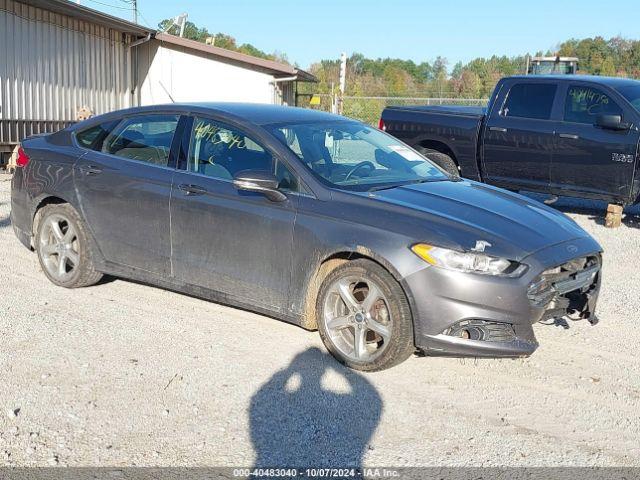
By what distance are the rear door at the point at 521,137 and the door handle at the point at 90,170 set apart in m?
6.43

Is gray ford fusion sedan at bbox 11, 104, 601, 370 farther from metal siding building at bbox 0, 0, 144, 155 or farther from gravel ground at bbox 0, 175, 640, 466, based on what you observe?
metal siding building at bbox 0, 0, 144, 155

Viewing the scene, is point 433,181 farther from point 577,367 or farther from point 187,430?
point 187,430

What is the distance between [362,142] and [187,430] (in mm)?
2880

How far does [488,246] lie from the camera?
13.9 ft

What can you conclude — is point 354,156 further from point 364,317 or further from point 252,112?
point 364,317

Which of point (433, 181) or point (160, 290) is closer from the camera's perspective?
point (433, 181)

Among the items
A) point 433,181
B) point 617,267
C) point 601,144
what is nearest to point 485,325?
point 433,181

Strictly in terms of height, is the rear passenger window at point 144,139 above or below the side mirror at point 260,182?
above

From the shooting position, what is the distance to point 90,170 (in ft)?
19.3

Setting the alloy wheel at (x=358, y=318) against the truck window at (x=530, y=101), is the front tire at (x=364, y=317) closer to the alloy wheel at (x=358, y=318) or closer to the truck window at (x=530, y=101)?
the alloy wheel at (x=358, y=318)

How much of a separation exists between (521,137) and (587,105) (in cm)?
96

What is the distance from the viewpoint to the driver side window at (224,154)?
5043mm

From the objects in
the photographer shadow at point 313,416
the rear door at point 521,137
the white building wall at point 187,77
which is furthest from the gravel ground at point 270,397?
the white building wall at point 187,77

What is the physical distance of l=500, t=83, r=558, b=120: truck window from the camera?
10250 millimetres
